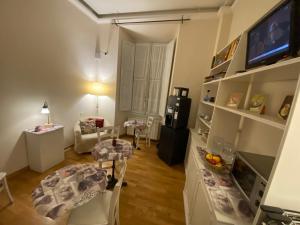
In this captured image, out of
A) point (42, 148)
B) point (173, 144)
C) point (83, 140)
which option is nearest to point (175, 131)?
point (173, 144)

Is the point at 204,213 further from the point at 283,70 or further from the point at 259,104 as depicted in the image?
the point at 283,70

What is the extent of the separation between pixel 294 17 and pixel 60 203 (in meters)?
1.96

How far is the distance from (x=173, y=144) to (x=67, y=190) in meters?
2.06

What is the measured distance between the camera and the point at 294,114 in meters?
0.66

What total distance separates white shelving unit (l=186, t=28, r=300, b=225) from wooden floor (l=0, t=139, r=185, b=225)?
1032mm

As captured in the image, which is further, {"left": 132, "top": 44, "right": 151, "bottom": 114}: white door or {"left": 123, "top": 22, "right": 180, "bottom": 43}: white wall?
{"left": 132, "top": 44, "right": 151, "bottom": 114}: white door

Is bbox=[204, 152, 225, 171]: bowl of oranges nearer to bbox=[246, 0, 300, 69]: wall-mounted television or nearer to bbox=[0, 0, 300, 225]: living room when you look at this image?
bbox=[0, 0, 300, 225]: living room

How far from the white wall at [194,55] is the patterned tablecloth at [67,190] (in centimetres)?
253

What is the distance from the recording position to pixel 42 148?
231 centimetres

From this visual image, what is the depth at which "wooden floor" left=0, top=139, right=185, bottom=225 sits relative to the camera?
1.63 meters

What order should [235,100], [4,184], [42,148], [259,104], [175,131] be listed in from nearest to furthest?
[259,104] < [235,100] < [4,184] < [42,148] < [175,131]

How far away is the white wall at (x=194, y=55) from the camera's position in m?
3.02

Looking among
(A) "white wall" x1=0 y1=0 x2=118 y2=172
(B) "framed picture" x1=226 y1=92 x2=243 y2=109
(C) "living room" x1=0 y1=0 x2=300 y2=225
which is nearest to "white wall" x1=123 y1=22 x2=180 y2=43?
(C) "living room" x1=0 y1=0 x2=300 y2=225

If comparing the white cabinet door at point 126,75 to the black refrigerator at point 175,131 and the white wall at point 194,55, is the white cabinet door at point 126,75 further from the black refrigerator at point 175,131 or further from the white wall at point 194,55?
the black refrigerator at point 175,131
